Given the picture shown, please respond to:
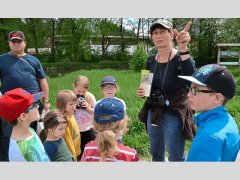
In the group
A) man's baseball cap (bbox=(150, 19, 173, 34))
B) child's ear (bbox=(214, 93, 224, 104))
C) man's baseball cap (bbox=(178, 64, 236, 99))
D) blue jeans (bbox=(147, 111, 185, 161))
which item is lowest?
blue jeans (bbox=(147, 111, 185, 161))

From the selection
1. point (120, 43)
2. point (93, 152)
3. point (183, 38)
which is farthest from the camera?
Result: point (120, 43)

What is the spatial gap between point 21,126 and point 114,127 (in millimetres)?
548

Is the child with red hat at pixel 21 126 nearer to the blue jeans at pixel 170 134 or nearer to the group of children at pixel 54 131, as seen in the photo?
the group of children at pixel 54 131

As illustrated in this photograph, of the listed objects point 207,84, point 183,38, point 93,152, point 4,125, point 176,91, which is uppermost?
point 183,38

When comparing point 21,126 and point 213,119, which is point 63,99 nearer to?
point 21,126

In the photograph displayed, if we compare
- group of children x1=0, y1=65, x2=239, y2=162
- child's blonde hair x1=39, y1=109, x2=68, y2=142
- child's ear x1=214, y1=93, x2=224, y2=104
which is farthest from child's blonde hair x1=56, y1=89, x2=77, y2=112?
child's ear x1=214, y1=93, x2=224, y2=104

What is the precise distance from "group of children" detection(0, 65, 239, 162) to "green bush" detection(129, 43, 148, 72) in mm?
9673

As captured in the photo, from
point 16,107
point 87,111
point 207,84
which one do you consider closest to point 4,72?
point 87,111

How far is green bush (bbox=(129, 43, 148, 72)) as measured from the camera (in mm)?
12031

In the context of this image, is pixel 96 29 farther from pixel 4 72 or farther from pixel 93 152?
pixel 93 152

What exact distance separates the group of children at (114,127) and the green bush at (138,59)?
9.67 meters

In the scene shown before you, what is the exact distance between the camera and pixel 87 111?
120 inches

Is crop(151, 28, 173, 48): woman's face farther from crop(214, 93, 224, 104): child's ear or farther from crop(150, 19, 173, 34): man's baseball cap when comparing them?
crop(214, 93, 224, 104): child's ear

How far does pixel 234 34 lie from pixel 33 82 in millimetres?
6038
